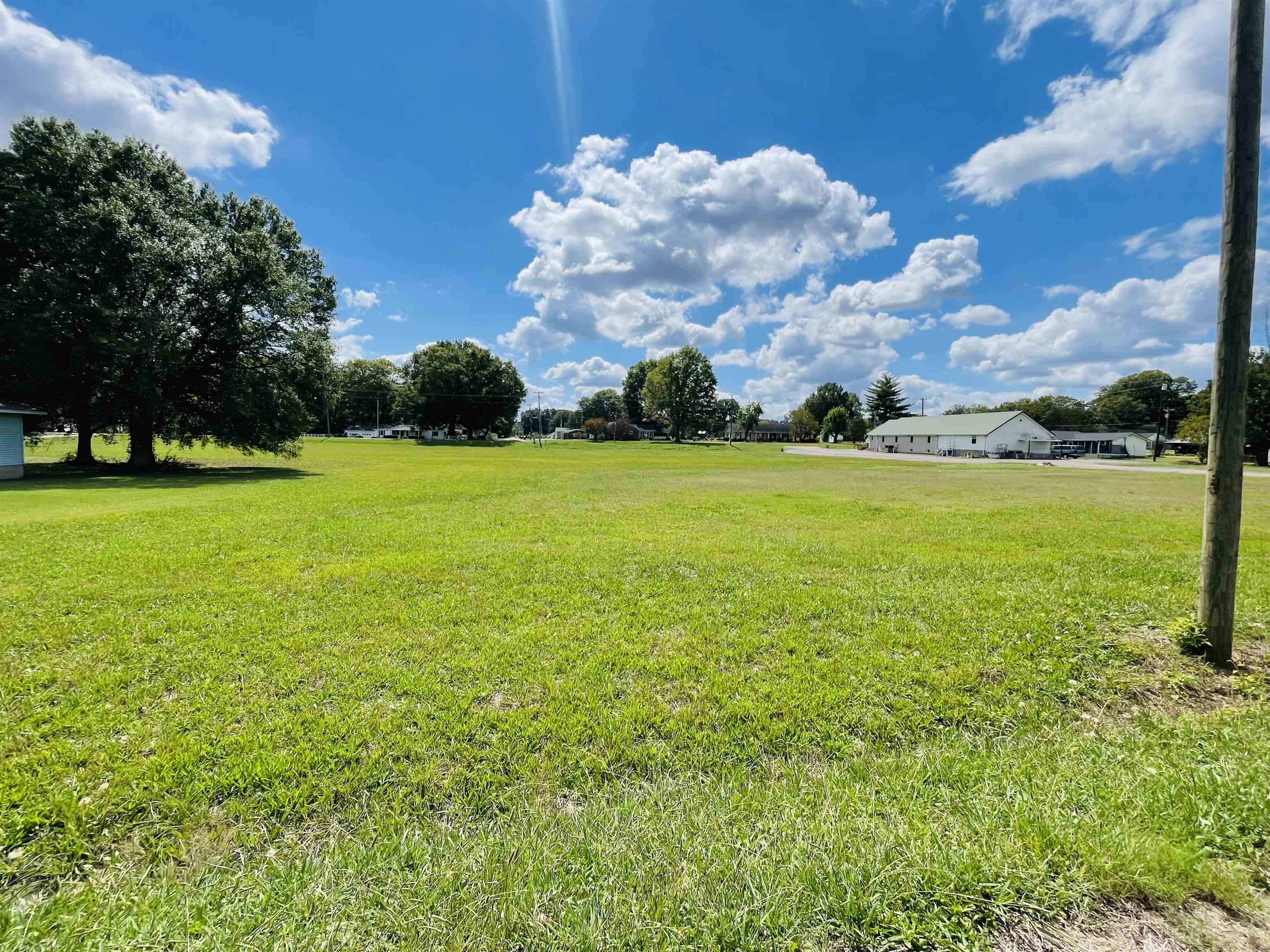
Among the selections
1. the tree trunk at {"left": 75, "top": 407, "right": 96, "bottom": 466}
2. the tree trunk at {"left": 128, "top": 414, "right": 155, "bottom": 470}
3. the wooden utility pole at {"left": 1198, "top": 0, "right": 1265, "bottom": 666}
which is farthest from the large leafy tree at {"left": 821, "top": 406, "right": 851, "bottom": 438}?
the tree trunk at {"left": 75, "top": 407, "right": 96, "bottom": 466}

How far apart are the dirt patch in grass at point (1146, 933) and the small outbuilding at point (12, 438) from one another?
30.0 meters

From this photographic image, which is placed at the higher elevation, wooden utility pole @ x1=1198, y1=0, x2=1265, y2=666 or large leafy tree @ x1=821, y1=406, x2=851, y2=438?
large leafy tree @ x1=821, y1=406, x2=851, y2=438

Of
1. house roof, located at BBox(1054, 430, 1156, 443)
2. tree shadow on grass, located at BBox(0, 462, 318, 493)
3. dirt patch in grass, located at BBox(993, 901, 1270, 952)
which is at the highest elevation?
house roof, located at BBox(1054, 430, 1156, 443)

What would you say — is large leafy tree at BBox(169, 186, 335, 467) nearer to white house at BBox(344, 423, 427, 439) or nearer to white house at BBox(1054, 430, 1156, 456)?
white house at BBox(344, 423, 427, 439)

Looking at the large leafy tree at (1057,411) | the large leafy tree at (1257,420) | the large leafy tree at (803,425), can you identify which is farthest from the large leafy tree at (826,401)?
the large leafy tree at (1257,420)

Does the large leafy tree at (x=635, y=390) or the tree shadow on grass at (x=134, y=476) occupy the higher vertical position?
the large leafy tree at (x=635, y=390)

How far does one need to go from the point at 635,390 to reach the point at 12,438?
10619 cm

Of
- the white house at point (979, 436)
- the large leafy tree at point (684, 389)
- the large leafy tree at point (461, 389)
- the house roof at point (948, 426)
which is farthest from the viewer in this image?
the large leafy tree at point (684, 389)

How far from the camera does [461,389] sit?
7356 centimetres

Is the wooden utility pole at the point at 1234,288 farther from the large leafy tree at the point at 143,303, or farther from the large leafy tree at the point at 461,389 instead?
the large leafy tree at the point at 461,389

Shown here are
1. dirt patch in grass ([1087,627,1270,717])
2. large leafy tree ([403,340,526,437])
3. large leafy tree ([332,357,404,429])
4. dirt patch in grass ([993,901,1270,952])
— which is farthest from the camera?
large leafy tree ([332,357,404,429])

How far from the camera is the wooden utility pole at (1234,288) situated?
425 centimetres

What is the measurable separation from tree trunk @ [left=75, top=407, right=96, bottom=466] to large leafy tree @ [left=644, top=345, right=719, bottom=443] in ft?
239

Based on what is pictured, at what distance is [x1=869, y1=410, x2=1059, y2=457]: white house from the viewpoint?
61.2 metres
